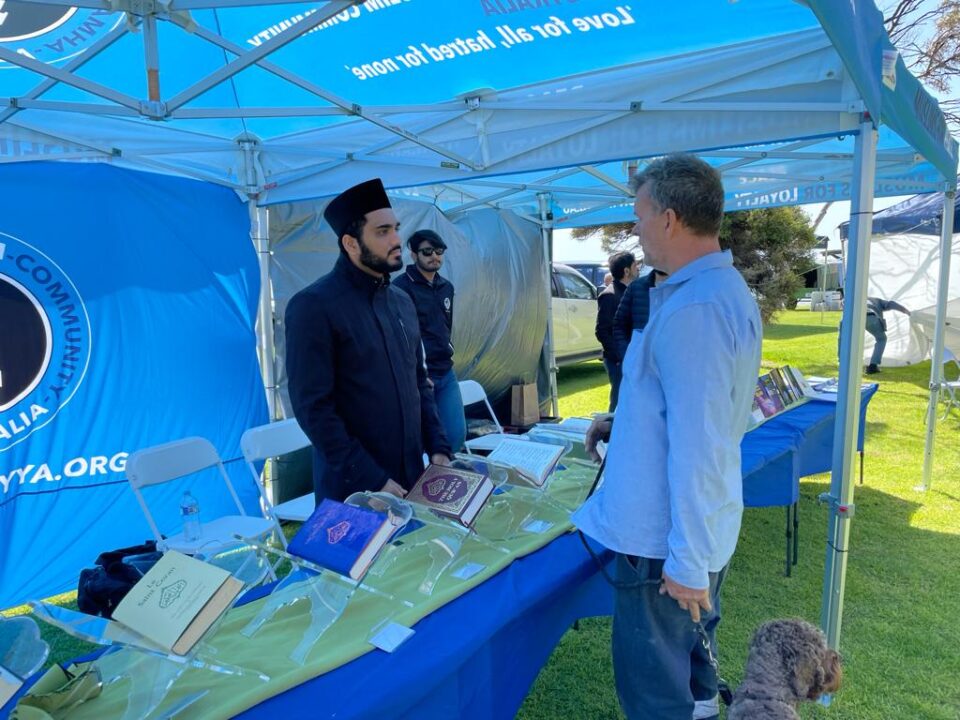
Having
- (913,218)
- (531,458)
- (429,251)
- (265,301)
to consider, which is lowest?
(531,458)

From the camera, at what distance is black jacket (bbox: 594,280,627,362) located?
522 centimetres

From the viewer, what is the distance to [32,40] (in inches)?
93.4

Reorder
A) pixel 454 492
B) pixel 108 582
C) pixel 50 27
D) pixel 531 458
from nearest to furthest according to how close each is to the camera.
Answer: pixel 454 492, pixel 108 582, pixel 531 458, pixel 50 27

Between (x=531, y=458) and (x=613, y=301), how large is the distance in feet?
11.2

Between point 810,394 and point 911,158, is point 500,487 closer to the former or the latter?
point 810,394

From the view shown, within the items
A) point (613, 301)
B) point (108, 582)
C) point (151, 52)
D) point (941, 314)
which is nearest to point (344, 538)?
point (108, 582)

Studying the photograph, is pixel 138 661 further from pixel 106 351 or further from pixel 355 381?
pixel 106 351

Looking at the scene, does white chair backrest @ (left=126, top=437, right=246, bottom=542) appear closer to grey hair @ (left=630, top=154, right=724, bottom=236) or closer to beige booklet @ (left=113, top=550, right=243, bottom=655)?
beige booklet @ (left=113, top=550, right=243, bottom=655)

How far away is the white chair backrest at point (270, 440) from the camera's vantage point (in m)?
3.00

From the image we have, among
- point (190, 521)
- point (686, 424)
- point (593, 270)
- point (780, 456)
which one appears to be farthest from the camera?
point (593, 270)

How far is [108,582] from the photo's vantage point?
6.19 ft

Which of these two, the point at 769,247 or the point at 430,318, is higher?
the point at 769,247

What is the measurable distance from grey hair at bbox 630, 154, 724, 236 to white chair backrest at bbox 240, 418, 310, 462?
224 cm

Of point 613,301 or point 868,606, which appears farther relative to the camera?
point 613,301
